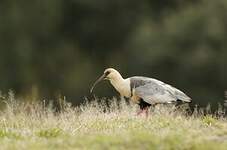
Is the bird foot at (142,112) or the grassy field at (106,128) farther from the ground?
the bird foot at (142,112)

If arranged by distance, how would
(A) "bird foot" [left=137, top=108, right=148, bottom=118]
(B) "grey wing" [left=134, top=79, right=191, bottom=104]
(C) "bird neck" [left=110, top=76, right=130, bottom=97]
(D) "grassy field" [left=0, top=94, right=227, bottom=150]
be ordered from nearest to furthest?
(D) "grassy field" [left=0, top=94, right=227, bottom=150], (A) "bird foot" [left=137, top=108, right=148, bottom=118], (B) "grey wing" [left=134, top=79, right=191, bottom=104], (C) "bird neck" [left=110, top=76, right=130, bottom=97]

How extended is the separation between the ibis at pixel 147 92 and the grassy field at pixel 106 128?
21cm

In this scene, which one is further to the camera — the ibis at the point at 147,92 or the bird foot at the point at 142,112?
the ibis at the point at 147,92

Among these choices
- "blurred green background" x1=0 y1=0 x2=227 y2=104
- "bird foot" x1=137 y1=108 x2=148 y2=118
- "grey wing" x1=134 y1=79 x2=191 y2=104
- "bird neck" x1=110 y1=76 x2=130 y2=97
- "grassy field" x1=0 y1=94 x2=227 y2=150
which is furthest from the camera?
"blurred green background" x1=0 y1=0 x2=227 y2=104

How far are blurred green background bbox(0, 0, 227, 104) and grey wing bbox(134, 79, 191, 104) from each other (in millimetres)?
20422

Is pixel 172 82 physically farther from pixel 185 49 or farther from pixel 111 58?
pixel 111 58

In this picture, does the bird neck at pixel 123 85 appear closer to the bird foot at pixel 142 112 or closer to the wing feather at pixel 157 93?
the wing feather at pixel 157 93

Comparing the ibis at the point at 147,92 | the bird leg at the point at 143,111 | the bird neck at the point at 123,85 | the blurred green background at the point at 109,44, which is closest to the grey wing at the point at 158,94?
the ibis at the point at 147,92

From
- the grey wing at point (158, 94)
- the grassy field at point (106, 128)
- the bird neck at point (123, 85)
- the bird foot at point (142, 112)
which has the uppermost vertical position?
the bird neck at point (123, 85)

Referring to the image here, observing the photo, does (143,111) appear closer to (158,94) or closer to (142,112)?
(142,112)

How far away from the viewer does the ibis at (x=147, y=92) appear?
15.3 metres

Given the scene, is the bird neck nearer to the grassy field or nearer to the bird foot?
the grassy field

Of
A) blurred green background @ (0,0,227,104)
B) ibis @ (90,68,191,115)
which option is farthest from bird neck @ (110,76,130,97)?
blurred green background @ (0,0,227,104)

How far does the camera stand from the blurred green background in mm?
37906
